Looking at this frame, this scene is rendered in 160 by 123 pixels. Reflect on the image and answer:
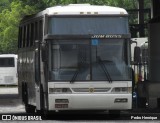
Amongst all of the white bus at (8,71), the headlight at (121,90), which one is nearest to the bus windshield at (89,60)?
the headlight at (121,90)

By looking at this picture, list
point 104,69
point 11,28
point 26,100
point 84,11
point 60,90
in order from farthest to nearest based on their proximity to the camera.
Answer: point 11,28
point 26,100
point 84,11
point 104,69
point 60,90

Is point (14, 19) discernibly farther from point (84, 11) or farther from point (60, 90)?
point (60, 90)

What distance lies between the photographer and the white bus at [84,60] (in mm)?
20359

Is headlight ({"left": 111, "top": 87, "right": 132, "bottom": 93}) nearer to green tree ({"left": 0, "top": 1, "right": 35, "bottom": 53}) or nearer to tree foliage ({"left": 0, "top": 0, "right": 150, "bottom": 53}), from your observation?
tree foliage ({"left": 0, "top": 0, "right": 150, "bottom": 53})

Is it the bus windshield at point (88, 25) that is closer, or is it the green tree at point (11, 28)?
the bus windshield at point (88, 25)

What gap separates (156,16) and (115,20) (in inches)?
469

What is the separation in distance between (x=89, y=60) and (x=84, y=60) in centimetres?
14

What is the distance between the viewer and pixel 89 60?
815 inches

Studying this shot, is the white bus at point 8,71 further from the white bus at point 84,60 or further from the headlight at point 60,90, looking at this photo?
the headlight at point 60,90

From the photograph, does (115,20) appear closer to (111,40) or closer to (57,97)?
(111,40)

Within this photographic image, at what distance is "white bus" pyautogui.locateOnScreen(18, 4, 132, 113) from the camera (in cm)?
2036

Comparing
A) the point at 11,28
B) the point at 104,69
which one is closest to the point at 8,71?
the point at 11,28

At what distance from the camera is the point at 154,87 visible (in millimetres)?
28328

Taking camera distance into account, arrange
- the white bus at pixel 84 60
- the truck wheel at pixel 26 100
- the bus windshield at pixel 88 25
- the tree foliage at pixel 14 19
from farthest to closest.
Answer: the tree foliage at pixel 14 19, the truck wheel at pixel 26 100, the bus windshield at pixel 88 25, the white bus at pixel 84 60
